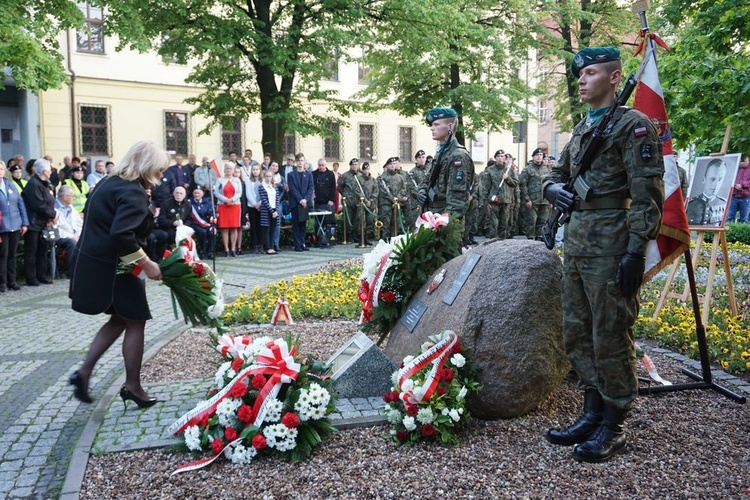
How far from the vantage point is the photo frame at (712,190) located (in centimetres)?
731

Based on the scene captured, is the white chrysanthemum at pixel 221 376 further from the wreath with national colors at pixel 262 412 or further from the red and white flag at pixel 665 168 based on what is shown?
the red and white flag at pixel 665 168

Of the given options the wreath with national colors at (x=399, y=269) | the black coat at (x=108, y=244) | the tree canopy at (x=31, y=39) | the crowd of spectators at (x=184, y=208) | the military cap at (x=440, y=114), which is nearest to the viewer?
the black coat at (x=108, y=244)

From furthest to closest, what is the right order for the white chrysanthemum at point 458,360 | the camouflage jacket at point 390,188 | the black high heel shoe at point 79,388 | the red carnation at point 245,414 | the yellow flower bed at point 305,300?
1. the camouflage jacket at point 390,188
2. the yellow flower bed at point 305,300
3. the black high heel shoe at point 79,388
4. the white chrysanthemum at point 458,360
5. the red carnation at point 245,414

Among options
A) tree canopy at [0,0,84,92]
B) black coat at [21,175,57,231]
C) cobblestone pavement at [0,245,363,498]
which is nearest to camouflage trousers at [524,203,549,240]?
cobblestone pavement at [0,245,363,498]

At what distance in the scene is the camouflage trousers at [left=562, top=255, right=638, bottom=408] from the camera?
4109 mm

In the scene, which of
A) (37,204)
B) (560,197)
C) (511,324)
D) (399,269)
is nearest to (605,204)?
(560,197)

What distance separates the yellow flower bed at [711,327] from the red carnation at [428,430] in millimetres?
3191

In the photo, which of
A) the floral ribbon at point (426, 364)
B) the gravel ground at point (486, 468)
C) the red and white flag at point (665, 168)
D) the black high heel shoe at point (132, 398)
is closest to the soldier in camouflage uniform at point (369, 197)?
the black high heel shoe at point (132, 398)

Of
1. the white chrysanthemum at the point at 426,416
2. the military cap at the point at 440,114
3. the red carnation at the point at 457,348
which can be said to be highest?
the military cap at the point at 440,114

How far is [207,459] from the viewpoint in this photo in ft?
14.0

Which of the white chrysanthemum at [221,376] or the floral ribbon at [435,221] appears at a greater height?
the floral ribbon at [435,221]

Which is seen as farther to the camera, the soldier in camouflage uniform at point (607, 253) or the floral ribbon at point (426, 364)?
the floral ribbon at point (426, 364)

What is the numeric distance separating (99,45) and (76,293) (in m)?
24.7

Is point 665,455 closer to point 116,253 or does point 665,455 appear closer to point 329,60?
point 116,253
